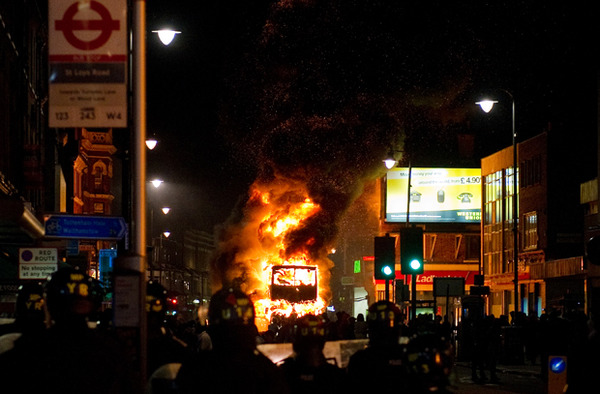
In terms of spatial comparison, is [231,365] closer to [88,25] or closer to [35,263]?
[88,25]

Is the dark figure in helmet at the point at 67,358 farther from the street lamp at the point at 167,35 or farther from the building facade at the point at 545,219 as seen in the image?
the building facade at the point at 545,219

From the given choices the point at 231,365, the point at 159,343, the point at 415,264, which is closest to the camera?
the point at 231,365

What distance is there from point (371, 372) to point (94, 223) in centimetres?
658

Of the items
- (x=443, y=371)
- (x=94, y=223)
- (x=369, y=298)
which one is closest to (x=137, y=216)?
(x=443, y=371)

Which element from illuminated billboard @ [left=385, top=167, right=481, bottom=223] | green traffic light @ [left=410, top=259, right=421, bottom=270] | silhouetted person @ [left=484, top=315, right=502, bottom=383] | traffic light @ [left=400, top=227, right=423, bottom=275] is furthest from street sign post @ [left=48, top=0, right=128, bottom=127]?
illuminated billboard @ [left=385, top=167, right=481, bottom=223]

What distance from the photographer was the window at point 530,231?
52.2 metres

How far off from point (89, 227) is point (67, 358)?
741 cm

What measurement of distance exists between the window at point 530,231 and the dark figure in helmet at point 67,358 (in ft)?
159

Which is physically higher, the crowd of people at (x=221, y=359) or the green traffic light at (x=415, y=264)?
the green traffic light at (x=415, y=264)

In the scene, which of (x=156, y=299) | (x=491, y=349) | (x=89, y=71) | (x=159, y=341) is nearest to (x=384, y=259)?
(x=491, y=349)

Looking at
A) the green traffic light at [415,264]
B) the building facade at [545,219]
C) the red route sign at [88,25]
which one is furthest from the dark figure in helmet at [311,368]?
the building facade at [545,219]

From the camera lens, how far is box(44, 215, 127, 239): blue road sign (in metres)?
12.1

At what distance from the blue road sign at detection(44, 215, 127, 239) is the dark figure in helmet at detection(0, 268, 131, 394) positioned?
21.8 ft

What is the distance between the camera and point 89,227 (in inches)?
488
